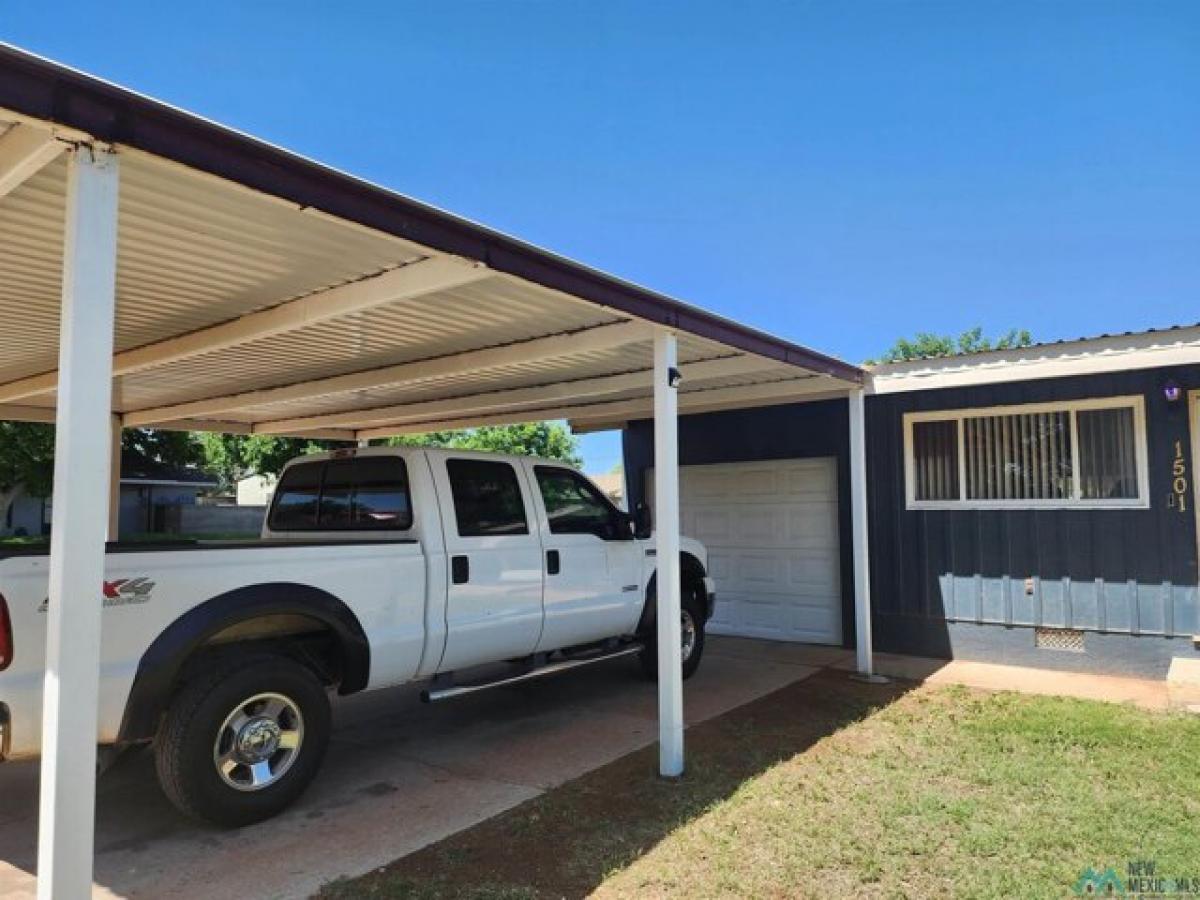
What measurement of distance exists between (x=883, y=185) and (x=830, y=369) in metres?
8.09

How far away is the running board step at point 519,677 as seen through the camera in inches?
213

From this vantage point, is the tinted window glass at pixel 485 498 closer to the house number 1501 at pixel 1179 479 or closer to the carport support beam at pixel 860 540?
the carport support beam at pixel 860 540

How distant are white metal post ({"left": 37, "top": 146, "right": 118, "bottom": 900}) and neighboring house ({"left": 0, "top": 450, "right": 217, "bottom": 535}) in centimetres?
2883

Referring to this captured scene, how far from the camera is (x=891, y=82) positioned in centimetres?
1140

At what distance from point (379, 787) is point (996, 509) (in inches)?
267

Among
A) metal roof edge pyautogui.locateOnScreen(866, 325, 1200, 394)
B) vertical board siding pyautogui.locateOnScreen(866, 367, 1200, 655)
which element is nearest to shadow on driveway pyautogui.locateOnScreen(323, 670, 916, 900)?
vertical board siding pyautogui.locateOnScreen(866, 367, 1200, 655)

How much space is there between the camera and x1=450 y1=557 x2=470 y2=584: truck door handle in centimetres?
548

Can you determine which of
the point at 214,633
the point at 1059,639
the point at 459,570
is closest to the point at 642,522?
the point at 459,570

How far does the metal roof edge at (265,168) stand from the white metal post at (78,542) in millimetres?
165

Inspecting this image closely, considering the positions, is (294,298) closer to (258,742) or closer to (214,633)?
(214,633)

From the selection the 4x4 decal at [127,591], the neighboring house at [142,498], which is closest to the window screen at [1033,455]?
the 4x4 decal at [127,591]

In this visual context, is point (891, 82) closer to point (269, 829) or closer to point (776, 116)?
point (776, 116)

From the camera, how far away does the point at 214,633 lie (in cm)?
419

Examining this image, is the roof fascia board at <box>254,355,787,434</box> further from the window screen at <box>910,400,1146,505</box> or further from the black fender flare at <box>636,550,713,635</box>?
the window screen at <box>910,400,1146,505</box>
